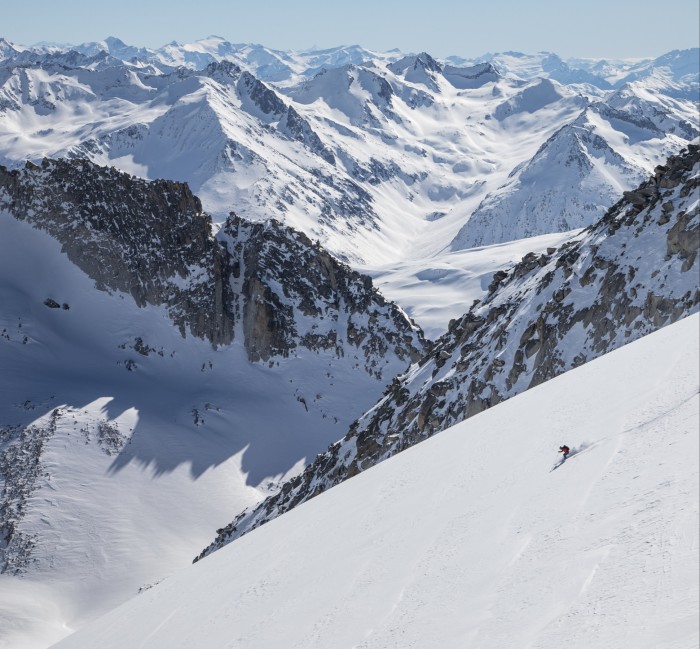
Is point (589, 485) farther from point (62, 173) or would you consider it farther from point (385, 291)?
point (385, 291)

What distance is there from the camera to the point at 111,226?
94.4 meters

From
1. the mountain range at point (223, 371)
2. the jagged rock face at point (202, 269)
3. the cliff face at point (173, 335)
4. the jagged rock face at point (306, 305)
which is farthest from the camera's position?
the jagged rock face at point (306, 305)

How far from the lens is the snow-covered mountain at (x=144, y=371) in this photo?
6184cm

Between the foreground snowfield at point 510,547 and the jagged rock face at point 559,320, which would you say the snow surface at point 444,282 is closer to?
the jagged rock face at point 559,320

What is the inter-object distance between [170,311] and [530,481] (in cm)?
8419

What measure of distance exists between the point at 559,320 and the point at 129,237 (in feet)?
223

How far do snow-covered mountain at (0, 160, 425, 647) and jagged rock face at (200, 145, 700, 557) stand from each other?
1758 cm

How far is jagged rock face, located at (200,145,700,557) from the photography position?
35094 millimetres

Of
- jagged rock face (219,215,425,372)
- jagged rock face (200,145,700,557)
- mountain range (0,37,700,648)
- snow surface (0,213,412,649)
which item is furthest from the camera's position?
jagged rock face (219,215,425,372)

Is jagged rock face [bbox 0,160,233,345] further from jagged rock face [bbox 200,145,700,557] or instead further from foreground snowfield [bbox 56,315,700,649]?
foreground snowfield [bbox 56,315,700,649]

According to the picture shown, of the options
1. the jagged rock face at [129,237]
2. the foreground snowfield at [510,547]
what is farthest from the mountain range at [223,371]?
the jagged rock face at [129,237]

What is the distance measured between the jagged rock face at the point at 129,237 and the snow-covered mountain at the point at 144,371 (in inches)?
6.9

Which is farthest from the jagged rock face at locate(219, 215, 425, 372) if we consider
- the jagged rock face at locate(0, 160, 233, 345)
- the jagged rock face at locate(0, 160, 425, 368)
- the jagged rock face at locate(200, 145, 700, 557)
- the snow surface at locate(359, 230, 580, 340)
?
the jagged rock face at locate(200, 145, 700, 557)

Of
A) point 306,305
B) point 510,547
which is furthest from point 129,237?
point 510,547
